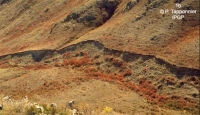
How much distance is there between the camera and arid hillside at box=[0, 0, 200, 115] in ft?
119

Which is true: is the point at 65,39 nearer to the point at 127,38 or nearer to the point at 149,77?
the point at 127,38

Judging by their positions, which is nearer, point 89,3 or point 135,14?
point 135,14

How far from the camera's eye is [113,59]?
44.8 metres

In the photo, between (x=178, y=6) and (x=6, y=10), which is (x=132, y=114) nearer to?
(x=178, y=6)

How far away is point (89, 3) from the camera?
198ft

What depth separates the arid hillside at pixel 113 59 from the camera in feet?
119

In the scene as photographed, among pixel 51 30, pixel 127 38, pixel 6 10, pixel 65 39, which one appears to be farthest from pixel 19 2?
pixel 127 38

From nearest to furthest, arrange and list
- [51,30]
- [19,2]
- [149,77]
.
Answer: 1. [149,77]
2. [51,30]
3. [19,2]

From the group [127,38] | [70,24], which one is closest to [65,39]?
[70,24]

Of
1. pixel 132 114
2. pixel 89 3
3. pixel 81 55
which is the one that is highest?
pixel 89 3

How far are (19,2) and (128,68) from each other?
50951 mm

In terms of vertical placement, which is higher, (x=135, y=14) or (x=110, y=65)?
(x=135, y=14)

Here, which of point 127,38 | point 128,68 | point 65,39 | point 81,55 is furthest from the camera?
point 65,39

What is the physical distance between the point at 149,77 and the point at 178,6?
12.8 m
